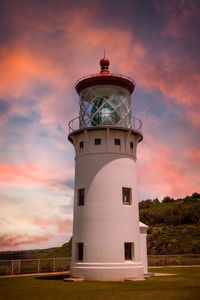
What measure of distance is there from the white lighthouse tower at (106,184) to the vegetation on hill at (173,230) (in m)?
30.1

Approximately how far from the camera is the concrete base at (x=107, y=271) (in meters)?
19.5

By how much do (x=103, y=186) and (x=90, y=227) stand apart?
9.06ft

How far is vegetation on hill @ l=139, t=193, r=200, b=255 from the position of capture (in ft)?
169

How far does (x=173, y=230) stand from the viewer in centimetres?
6262

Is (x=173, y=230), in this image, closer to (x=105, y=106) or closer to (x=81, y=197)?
(x=81, y=197)

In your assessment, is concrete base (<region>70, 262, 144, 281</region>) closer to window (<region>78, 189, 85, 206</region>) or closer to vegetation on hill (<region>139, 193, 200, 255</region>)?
window (<region>78, 189, 85, 206</region>)

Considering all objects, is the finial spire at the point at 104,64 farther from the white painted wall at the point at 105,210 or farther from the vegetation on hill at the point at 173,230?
the vegetation on hill at the point at 173,230

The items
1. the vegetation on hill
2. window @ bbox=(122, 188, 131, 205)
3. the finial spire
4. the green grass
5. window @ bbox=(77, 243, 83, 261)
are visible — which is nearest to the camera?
window @ bbox=(77, 243, 83, 261)

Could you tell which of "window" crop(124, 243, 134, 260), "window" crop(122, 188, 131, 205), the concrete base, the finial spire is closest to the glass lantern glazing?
the finial spire

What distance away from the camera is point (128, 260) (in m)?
20.8

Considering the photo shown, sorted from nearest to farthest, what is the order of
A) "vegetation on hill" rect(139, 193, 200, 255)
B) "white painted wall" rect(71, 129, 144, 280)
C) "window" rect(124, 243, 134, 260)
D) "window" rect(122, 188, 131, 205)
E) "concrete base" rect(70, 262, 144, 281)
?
"concrete base" rect(70, 262, 144, 281) → "white painted wall" rect(71, 129, 144, 280) → "window" rect(124, 243, 134, 260) → "window" rect(122, 188, 131, 205) → "vegetation on hill" rect(139, 193, 200, 255)

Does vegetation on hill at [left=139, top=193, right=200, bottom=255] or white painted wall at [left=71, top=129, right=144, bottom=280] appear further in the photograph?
vegetation on hill at [left=139, top=193, right=200, bottom=255]

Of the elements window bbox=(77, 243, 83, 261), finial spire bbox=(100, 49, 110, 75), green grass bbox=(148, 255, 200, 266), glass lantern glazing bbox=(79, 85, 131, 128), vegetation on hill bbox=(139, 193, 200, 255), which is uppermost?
finial spire bbox=(100, 49, 110, 75)

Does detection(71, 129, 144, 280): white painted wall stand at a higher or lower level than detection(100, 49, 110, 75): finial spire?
lower
